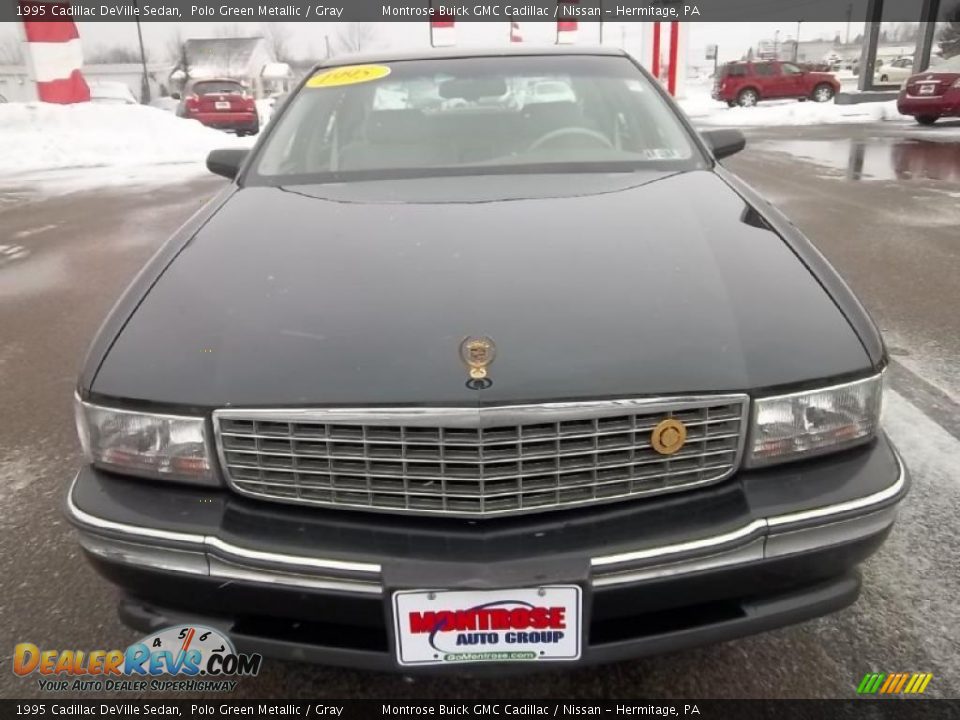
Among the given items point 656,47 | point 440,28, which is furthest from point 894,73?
point 440,28

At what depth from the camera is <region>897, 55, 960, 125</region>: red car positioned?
16562 mm

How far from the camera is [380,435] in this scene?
1512mm

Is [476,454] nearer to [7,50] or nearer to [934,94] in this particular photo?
[934,94]

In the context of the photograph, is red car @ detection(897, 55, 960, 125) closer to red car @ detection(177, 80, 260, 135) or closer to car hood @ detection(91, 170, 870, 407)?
red car @ detection(177, 80, 260, 135)

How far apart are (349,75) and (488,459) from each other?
7.60 feet

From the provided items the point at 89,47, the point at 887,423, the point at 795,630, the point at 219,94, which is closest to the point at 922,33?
the point at 219,94

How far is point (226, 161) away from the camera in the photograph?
3.21 meters

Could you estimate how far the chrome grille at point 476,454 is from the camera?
1490 mm

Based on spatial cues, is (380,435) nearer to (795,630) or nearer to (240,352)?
(240,352)

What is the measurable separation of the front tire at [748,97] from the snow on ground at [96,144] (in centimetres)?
2030

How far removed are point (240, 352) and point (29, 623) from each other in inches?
43.7

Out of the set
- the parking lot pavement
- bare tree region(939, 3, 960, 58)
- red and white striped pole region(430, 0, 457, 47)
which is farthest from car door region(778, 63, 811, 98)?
the parking lot pavement

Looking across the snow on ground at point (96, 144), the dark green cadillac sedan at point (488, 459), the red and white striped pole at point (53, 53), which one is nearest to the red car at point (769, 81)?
the snow on ground at point (96, 144)

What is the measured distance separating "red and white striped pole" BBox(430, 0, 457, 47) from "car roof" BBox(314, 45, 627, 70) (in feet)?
71.4
